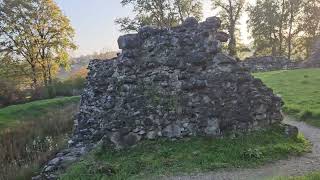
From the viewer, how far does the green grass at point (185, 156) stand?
515 inches

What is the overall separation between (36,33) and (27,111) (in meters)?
19.4

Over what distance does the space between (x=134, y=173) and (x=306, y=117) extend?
10.2 metres

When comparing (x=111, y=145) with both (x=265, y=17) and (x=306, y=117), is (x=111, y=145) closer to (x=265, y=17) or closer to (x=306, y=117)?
(x=306, y=117)

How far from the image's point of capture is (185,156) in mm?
13859

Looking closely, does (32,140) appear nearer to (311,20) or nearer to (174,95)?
(174,95)

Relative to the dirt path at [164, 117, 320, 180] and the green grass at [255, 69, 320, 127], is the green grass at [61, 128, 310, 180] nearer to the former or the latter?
the dirt path at [164, 117, 320, 180]

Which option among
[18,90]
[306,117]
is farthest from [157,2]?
[306,117]

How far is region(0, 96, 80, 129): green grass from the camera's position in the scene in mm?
30059

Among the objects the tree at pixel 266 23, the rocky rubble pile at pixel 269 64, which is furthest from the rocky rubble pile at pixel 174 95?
the tree at pixel 266 23

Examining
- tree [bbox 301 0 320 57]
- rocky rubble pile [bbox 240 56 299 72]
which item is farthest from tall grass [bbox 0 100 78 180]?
tree [bbox 301 0 320 57]

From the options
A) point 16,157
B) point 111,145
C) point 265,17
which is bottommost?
point 16,157

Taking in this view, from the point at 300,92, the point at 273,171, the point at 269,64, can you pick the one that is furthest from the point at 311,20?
the point at 273,171

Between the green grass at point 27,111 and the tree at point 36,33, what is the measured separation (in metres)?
13.0

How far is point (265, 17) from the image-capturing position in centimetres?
5850
